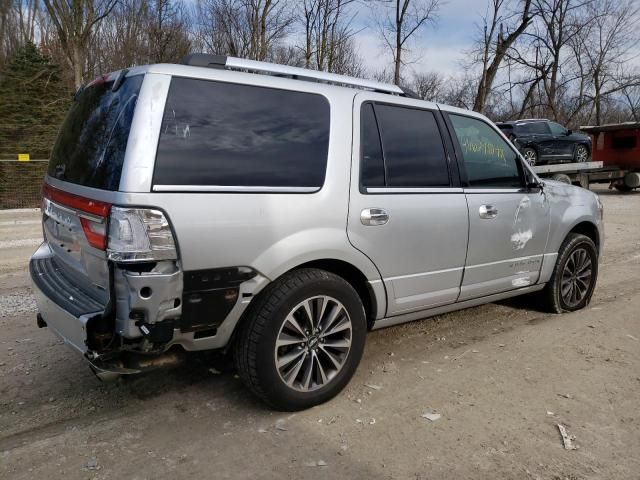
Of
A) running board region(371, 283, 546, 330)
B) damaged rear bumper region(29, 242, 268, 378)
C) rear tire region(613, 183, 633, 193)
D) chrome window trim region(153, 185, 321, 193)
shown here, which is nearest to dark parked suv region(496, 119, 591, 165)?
rear tire region(613, 183, 633, 193)

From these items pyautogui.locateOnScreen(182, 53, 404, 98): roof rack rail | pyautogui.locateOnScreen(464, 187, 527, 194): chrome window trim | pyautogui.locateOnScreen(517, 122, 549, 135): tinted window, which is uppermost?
pyautogui.locateOnScreen(517, 122, 549, 135): tinted window

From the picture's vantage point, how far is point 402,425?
307 centimetres

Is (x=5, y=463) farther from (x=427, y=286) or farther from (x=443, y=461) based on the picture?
(x=427, y=286)

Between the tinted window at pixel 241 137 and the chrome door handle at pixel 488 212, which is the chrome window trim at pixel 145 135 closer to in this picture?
the tinted window at pixel 241 137

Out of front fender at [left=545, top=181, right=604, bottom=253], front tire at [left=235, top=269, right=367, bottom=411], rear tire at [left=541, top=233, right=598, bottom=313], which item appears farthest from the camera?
rear tire at [left=541, top=233, right=598, bottom=313]

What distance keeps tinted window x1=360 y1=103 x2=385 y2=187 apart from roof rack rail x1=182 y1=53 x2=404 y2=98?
25cm

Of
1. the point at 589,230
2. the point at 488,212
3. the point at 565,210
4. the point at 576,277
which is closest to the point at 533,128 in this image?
the point at 589,230

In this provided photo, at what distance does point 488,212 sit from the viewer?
13.3 ft

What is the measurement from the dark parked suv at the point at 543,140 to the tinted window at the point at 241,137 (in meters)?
14.5

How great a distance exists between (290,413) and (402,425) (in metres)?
0.67

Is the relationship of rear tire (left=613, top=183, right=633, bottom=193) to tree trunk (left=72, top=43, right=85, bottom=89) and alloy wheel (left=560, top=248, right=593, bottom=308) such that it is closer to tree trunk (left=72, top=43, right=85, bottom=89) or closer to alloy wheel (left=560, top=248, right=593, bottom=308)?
alloy wheel (left=560, top=248, right=593, bottom=308)

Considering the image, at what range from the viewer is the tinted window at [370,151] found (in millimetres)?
3389

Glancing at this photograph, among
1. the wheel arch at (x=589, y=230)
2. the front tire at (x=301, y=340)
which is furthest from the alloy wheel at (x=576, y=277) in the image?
the front tire at (x=301, y=340)

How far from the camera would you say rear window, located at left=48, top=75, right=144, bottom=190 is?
2662 millimetres
